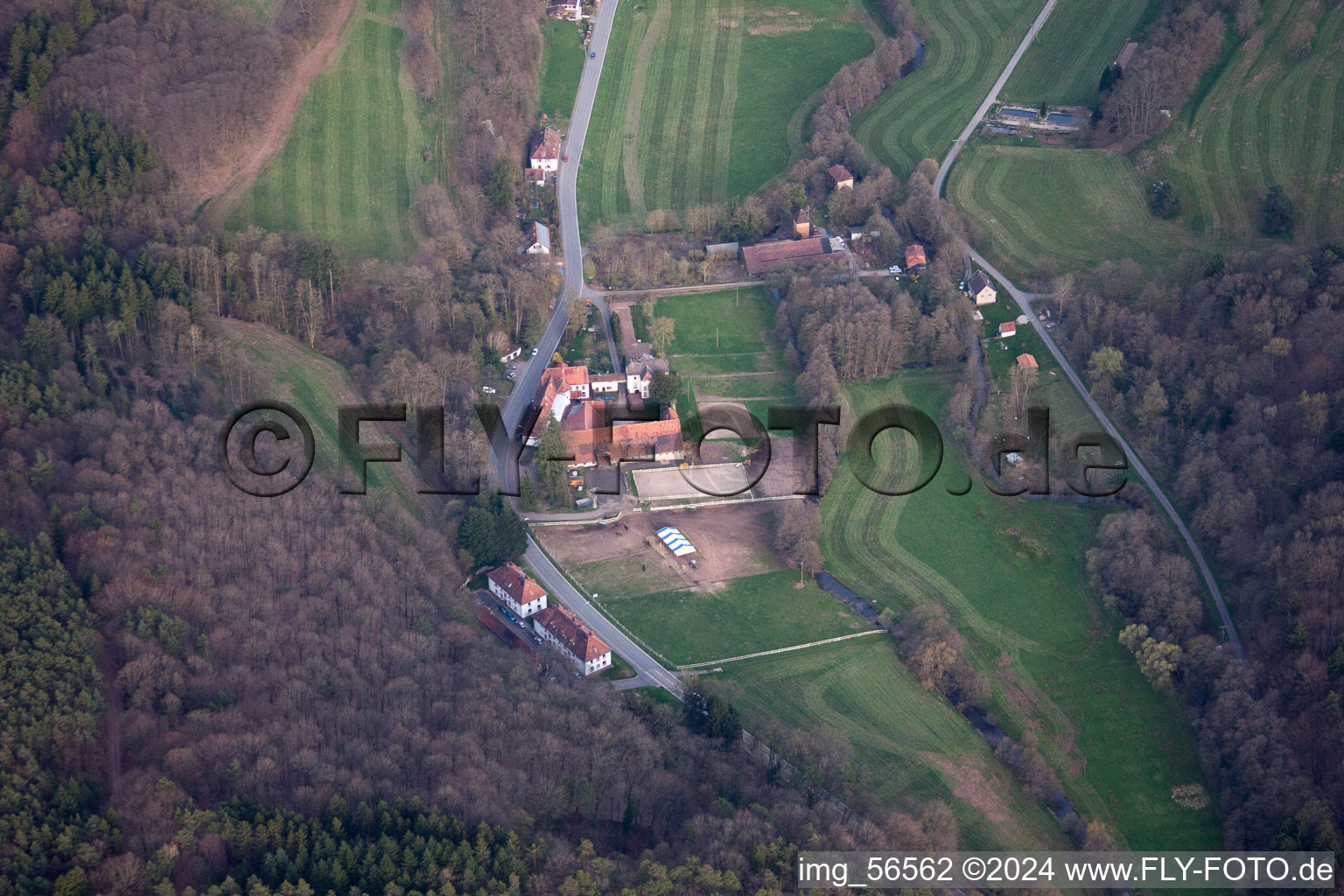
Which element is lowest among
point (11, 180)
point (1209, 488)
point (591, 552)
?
point (591, 552)

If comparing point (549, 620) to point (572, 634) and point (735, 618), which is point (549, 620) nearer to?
point (572, 634)

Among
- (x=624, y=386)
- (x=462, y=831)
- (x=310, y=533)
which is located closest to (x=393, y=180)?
(x=624, y=386)

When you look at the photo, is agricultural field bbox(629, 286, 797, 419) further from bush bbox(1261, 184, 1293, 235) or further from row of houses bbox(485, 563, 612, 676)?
bush bbox(1261, 184, 1293, 235)

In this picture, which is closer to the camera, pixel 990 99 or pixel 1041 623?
pixel 1041 623

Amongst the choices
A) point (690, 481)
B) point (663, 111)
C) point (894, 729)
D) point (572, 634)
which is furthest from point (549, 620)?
point (663, 111)

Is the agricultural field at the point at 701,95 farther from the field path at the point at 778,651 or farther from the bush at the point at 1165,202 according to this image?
the field path at the point at 778,651

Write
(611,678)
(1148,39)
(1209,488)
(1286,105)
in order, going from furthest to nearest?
1. (1148,39)
2. (1286,105)
3. (1209,488)
4. (611,678)

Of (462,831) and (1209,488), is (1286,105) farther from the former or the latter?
(462,831)
